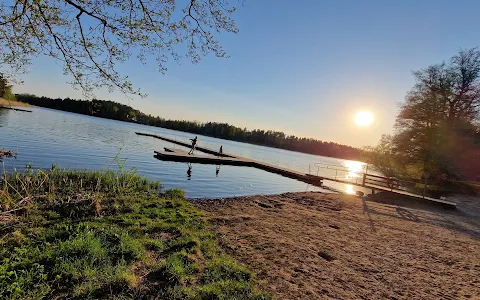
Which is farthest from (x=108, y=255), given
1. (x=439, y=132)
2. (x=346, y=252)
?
(x=439, y=132)

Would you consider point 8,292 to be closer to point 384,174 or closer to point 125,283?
point 125,283

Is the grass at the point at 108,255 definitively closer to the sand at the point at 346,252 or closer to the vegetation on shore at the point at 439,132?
the sand at the point at 346,252

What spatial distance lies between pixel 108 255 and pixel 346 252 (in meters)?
4.73

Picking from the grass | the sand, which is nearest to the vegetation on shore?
the sand

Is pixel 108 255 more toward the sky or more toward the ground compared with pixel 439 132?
more toward the ground

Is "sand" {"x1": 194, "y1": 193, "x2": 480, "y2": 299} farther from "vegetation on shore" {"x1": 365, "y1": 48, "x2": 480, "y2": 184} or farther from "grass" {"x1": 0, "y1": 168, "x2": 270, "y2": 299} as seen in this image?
"vegetation on shore" {"x1": 365, "y1": 48, "x2": 480, "y2": 184}

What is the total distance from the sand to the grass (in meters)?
0.65

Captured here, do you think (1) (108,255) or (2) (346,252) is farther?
(2) (346,252)

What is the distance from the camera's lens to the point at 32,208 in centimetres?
632

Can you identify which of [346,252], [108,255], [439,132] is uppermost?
[439,132]

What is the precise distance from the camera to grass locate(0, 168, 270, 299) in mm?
3361

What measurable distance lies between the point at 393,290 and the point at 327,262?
3.87ft

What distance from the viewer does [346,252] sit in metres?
5.92

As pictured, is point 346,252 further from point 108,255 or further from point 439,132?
point 439,132
